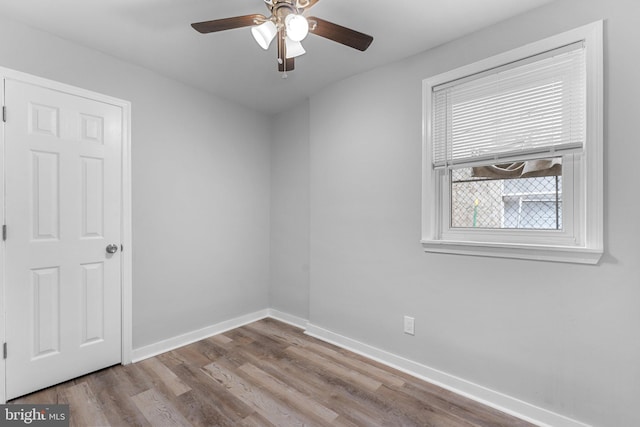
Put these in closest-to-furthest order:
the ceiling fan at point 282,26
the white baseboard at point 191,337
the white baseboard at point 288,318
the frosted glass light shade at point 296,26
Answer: the frosted glass light shade at point 296,26
the ceiling fan at point 282,26
the white baseboard at point 191,337
the white baseboard at point 288,318

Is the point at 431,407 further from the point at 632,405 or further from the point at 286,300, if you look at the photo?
the point at 286,300

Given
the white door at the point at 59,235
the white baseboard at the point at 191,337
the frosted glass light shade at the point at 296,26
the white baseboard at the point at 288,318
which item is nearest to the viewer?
the frosted glass light shade at the point at 296,26

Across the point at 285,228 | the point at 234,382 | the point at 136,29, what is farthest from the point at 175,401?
the point at 136,29

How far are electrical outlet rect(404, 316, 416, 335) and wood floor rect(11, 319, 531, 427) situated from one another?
321 millimetres

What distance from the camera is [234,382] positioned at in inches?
86.6

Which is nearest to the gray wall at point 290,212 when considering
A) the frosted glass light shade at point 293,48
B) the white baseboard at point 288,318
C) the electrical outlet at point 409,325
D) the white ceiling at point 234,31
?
the white baseboard at point 288,318

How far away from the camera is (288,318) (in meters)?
3.43

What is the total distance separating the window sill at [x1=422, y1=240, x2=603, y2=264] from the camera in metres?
1.62

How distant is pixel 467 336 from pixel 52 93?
11.1 feet

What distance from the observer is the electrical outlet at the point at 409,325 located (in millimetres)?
2334

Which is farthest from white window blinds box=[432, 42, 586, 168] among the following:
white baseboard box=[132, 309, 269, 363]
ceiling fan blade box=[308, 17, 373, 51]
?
white baseboard box=[132, 309, 269, 363]

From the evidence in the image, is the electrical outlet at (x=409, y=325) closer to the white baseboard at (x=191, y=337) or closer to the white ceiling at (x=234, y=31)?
the white baseboard at (x=191, y=337)

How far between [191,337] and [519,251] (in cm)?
286

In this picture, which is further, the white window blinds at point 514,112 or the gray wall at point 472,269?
the white window blinds at point 514,112
